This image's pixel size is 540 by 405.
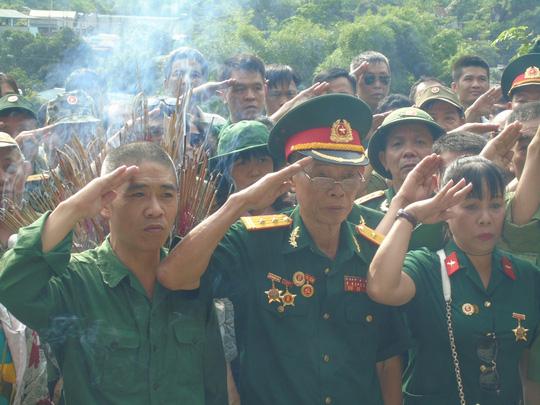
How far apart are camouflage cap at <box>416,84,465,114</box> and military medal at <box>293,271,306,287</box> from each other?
3.04 m

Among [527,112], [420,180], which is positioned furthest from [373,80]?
[420,180]

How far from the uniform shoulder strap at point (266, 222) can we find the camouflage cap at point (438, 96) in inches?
112

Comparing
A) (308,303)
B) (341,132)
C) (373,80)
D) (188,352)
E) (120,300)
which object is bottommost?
(188,352)

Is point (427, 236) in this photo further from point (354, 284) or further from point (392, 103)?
point (392, 103)

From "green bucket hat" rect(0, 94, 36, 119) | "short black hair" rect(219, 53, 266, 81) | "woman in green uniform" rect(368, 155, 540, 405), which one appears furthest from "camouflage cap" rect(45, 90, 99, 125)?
"woman in green uniform" rect(368, 155, 540, 405)

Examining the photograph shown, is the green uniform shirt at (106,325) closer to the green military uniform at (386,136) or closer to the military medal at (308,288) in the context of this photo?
the military medal at (308,288)

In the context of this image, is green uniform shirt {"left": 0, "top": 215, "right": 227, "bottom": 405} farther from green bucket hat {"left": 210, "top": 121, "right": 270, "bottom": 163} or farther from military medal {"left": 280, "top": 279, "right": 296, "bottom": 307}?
green bucket hat {"left": 210, "top": 121, "right": 270, "bottom": 163}

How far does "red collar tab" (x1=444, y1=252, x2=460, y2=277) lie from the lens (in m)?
3.64

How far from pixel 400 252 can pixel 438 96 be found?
302cm

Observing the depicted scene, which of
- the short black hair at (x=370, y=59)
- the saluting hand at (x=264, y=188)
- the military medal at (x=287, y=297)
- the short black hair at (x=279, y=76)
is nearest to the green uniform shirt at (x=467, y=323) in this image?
the military medal at (x=287, y=297)

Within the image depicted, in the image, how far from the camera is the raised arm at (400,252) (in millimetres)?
3371

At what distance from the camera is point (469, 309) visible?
3.54 meters

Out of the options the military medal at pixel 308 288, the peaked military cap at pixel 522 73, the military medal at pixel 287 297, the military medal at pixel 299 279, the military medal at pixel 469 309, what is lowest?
the military medal at pixel 469 309

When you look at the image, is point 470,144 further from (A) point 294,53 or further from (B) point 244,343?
(A) point 294,53
